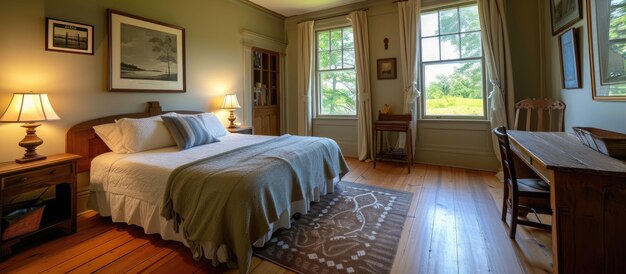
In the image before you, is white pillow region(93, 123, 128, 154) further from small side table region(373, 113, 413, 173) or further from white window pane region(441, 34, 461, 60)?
white window pane region(441, 34, 461, 60)

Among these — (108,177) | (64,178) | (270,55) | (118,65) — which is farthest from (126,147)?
(270,55)

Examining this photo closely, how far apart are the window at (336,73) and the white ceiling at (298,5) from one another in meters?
0.43

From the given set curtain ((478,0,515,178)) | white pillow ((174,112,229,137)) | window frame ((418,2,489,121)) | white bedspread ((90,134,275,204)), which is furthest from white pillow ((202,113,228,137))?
curtain ((478,0,515,178))

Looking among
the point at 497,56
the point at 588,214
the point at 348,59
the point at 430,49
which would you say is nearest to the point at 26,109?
the point at 588,214

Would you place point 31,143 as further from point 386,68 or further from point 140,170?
point 386,68

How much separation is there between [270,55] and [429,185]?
364cm

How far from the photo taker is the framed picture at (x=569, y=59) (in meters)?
2.47

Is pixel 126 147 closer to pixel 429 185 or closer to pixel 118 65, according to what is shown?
pixel 118 65

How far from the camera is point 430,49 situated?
4.15 metres

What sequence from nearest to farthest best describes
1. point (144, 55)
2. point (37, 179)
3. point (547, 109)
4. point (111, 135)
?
1. point (37, 179)
2. point (111, 135)
3. point (144, 55)
4. point (547, 109)

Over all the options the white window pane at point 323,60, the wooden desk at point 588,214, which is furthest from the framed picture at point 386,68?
the wooden desk at point 588,214

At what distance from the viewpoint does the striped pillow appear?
265cm

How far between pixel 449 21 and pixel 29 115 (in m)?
4.95

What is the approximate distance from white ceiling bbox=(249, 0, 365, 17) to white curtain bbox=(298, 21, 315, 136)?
26 centimetres
